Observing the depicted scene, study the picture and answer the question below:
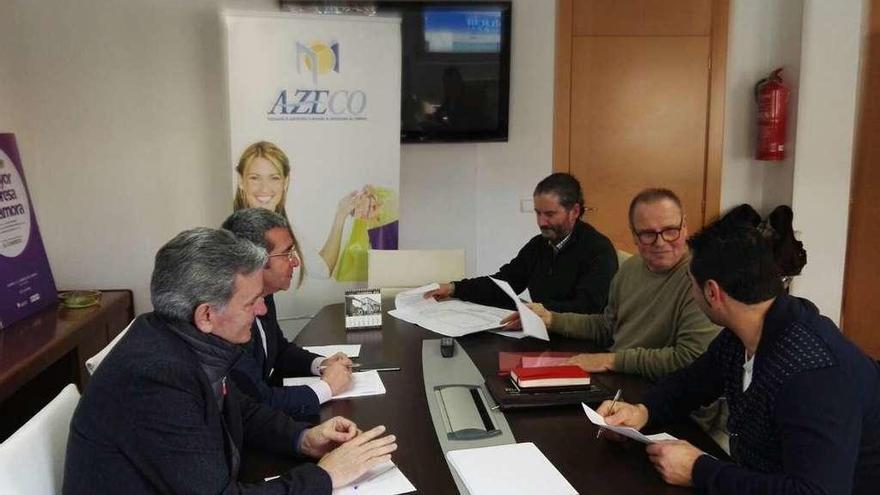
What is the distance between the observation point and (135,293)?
12.7ft

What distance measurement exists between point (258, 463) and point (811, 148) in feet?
12.2

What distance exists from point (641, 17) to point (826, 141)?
4.24 ft

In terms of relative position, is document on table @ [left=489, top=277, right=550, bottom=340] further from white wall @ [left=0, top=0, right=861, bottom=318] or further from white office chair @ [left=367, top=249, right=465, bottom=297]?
white wall @ [left=0, top=0, right=861, bottom=318]

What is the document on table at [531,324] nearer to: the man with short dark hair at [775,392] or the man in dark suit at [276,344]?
the man in dark suit at [276,344]

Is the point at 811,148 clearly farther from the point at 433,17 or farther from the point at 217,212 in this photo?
the point at 217,212

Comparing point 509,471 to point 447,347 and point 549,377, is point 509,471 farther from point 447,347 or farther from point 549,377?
point 447,347

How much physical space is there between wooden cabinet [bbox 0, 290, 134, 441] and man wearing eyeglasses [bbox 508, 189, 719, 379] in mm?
2103

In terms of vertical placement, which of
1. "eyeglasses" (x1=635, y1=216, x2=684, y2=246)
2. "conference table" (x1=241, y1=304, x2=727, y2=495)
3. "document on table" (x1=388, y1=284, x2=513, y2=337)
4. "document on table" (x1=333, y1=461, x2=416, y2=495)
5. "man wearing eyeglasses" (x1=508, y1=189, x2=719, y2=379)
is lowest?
"document on table" (x1=333, y1=461, x2=416, y2=495)

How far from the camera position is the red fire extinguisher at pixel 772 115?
398 cm

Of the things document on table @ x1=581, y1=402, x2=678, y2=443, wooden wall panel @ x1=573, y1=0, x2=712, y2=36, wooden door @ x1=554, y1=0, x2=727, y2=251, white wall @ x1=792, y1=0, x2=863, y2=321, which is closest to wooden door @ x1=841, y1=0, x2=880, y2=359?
white wall @ x1=792, y1=0, x2=863, y2=321

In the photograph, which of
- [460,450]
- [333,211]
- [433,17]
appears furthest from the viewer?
[433,17]

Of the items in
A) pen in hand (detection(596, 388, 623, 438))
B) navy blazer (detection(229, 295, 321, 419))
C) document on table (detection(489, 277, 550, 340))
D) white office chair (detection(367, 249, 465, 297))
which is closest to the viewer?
pen in hand (detection(596, 388, 623, 438))

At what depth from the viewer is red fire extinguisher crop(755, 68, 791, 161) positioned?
3984mm

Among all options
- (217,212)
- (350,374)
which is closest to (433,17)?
(217,212)
